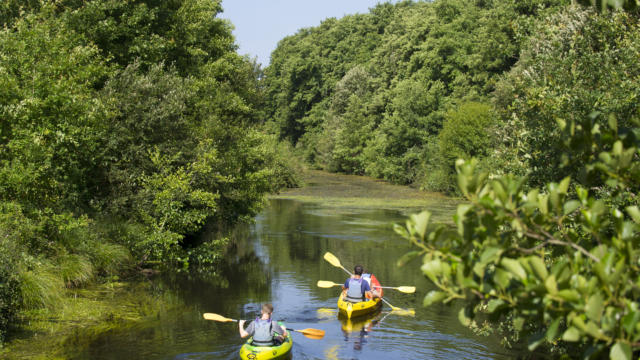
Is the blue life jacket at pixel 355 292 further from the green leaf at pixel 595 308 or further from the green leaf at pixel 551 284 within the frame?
the green leaf at pixel 595 308

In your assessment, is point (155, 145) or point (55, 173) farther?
point (155, 145)

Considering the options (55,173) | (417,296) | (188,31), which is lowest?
(417,296)

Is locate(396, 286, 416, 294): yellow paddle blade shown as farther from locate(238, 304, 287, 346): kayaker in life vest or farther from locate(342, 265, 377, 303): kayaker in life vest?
locate(238, 304, 287, 346): kayaker in life vest

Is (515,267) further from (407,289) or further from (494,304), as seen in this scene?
(407,289)

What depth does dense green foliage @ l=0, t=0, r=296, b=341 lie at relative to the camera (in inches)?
612

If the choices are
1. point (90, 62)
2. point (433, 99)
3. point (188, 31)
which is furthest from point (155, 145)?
point (433, 99)

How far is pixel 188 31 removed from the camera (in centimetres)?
2669

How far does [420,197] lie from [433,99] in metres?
15.5

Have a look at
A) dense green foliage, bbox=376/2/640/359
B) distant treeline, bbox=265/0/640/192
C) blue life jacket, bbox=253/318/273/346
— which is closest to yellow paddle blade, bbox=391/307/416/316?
distant treeline, bbox=265/0/640/192

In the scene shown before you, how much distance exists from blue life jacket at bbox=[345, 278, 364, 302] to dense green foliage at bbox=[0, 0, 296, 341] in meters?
6.01

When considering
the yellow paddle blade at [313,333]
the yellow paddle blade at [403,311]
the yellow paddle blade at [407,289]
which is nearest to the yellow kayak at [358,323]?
the yellow paddle blade at [403,311]

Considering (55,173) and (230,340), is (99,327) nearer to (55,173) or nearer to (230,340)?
(230,340)

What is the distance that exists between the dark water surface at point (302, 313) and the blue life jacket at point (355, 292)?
71 centimetres

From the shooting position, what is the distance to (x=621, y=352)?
3369 mm
